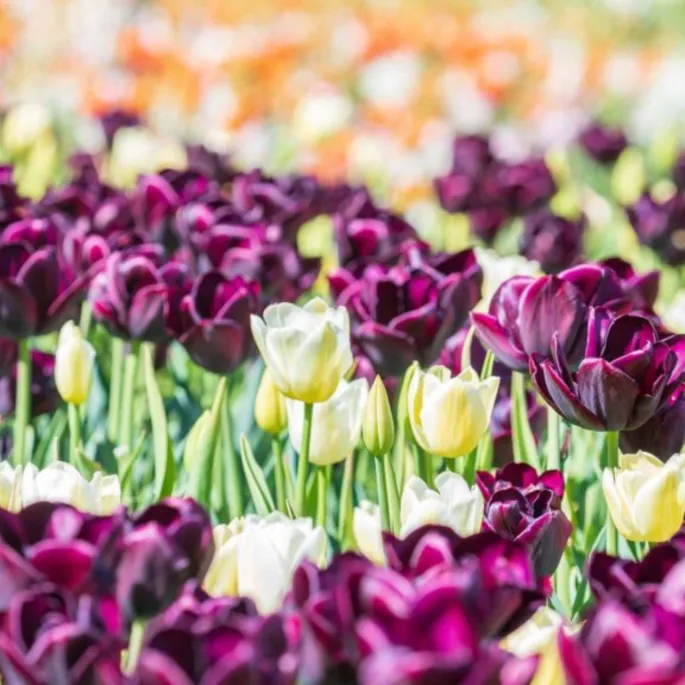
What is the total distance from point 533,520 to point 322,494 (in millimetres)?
281

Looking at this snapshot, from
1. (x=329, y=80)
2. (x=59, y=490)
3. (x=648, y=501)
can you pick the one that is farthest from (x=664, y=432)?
(x=329, y=80)

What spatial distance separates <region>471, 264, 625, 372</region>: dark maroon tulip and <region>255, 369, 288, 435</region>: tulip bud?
22cm

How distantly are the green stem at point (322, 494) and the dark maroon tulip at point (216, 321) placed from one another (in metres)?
0.19

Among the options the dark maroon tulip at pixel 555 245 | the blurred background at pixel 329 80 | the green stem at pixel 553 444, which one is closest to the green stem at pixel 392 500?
the green stem at pixel 553 444

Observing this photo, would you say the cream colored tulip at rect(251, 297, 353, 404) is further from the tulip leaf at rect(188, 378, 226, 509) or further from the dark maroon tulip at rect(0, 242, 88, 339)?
the dark maroon tulip at rect(0, 242, 88, 339)

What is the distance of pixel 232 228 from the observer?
170 cm

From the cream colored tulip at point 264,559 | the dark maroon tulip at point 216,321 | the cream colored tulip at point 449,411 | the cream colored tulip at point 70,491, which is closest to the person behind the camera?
the cream colored tulip at point 264,559

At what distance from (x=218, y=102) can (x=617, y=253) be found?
6.12 feet

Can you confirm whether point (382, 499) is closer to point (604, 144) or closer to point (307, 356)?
point (307, 356)

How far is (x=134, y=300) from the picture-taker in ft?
4.74

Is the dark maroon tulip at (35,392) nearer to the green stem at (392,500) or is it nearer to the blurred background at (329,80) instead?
the green stem at (392,500)

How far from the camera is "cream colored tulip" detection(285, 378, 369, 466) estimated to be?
1213 mm

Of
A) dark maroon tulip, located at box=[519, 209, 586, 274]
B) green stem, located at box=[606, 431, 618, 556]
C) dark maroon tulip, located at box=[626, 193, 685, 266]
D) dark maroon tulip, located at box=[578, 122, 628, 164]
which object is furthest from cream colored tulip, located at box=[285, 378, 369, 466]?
dark maroon tulip, located at box=[578, 122, 628, 164]

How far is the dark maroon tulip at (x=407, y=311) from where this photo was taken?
1373mm
